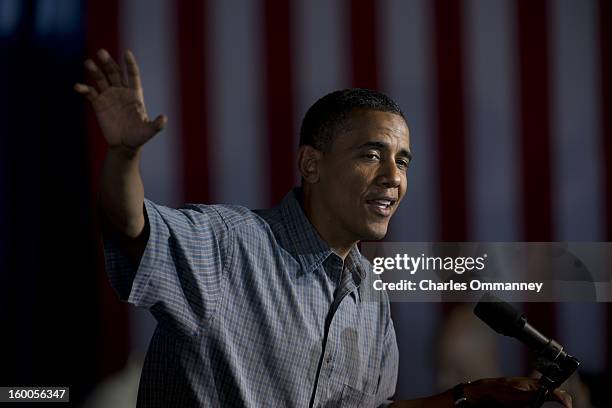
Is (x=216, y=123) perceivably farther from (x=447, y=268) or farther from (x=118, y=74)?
(x=118, y=74)

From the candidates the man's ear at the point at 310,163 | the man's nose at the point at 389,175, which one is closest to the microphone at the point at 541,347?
the man's nose at the point at 389,175

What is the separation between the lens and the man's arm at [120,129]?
115 cm

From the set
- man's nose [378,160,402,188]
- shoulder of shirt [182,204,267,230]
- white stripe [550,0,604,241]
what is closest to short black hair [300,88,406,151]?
man's nose [378,160,402,188]

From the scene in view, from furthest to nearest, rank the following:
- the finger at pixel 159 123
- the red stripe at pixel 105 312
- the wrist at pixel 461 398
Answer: the red stripe at pixel 105 312, the wrist at pixel 461 398, the finger at pixel 159 123

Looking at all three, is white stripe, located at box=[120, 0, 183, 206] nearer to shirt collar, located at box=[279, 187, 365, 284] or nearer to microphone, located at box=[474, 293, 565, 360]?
shirt collar, located at box=[279, 187, 365, 284]

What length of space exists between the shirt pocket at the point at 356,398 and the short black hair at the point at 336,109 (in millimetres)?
532

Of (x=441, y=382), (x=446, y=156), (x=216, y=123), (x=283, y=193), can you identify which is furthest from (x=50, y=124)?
(x=441, y=382)

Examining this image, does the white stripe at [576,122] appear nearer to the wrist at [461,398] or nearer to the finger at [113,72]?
the wrist at [461,398]

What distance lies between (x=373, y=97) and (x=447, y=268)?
2.05 ft

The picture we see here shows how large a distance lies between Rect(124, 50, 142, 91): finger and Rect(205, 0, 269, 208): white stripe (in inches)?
36.4

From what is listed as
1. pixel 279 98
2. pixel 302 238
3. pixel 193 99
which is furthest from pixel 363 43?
pixel 302 238

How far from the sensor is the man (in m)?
1.23

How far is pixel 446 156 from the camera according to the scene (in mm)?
2129

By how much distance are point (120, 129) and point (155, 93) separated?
3.22ft
